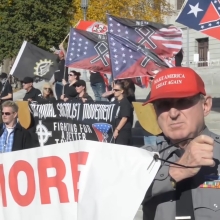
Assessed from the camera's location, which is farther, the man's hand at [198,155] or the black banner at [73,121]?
the black banner at [73,121]

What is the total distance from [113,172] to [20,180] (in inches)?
33.5

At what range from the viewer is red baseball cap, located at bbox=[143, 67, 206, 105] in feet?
7.99

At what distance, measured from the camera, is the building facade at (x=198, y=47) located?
36.7 meters

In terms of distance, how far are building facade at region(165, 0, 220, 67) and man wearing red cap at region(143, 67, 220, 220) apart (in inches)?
1340

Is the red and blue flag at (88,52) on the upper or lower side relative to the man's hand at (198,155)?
upper

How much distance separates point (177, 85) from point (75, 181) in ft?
2.85

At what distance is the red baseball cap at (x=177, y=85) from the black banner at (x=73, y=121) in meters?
6.39

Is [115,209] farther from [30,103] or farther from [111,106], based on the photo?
[30,103]

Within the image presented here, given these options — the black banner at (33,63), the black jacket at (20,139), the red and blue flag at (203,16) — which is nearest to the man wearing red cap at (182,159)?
the black jacket at (20,139)

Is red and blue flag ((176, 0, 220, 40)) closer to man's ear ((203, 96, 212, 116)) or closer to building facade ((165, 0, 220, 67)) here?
man's ear ((203, 96, 212, 116))

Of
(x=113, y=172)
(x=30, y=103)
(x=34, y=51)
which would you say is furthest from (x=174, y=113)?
(x=34, y=51)

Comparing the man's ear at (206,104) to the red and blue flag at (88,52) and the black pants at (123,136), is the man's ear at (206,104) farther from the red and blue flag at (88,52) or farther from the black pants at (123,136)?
the red and blue flag at (88,52)

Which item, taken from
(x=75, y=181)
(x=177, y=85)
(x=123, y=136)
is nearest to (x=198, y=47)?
(x=123, y=136)

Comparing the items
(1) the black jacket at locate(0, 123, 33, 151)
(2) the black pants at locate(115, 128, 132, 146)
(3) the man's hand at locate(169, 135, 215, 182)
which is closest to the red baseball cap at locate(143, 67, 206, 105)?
(3) the man's hand at locate(169, 135, 215, 182)
